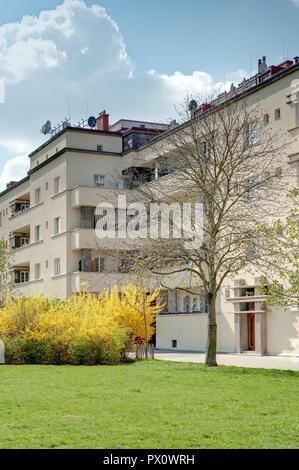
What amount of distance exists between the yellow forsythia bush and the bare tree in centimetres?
376

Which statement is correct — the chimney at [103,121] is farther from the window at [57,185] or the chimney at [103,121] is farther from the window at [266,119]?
the window at [266,119]

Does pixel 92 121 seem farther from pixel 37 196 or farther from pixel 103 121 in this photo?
pixel 37 196

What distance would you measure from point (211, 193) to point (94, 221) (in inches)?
991

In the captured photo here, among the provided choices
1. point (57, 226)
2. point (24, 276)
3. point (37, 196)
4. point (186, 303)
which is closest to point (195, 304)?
point (186, 303)

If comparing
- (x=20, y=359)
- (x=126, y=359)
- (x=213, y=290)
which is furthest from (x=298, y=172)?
(x=20, y=359)

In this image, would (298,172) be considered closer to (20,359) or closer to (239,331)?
(239,331)

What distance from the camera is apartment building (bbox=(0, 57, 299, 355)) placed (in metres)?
36.2

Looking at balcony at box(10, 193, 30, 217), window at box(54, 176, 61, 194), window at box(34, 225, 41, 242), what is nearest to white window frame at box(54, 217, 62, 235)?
window at box(54, 176, 61, 194)

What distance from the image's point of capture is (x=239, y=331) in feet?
131

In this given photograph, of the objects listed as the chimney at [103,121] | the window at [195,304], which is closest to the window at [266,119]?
the window at [195,304]

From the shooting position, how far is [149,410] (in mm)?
14336

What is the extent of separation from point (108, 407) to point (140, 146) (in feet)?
127
